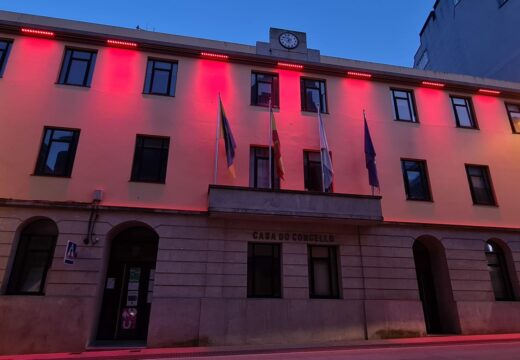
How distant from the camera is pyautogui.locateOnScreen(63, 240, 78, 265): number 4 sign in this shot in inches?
413

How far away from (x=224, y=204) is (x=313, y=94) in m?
7.24

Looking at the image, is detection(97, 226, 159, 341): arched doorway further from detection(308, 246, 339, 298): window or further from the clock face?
the clock face

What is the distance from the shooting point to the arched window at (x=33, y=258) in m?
11.3

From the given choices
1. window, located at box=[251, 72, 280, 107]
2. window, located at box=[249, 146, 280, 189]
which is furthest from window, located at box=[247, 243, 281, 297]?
window, located at box=[251, 72, 280, 107]

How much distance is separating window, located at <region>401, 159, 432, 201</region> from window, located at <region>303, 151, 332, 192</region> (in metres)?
3.87

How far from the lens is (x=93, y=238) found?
38.7 ft

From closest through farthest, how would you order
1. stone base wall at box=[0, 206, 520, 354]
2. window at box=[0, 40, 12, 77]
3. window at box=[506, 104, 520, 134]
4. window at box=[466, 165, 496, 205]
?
stone base wall at box=[0, 206, 520, 354]
window at box=[0, 40, 12, 77]
window at box=[466, 165, 496, 205]
window at box=[506, 104, 520, 134]

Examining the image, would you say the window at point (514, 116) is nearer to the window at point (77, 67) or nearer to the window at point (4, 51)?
the window at point (77, 67)

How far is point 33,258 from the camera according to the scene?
11648 millimetres

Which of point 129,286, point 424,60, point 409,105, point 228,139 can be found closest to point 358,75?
point 409,105

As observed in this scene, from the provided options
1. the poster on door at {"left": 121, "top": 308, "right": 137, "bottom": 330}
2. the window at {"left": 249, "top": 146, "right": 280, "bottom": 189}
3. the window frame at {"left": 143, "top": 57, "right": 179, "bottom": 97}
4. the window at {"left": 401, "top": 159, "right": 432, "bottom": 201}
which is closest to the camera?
the poster on door at {"left": 121, "top": 308, "right": 137, "bottom": 330}

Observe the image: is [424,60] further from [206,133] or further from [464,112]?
[206,133]

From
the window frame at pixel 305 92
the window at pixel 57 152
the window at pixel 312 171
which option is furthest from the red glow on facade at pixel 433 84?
the window at pixel 57 152

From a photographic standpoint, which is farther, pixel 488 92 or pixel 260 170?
pixel 488 92
